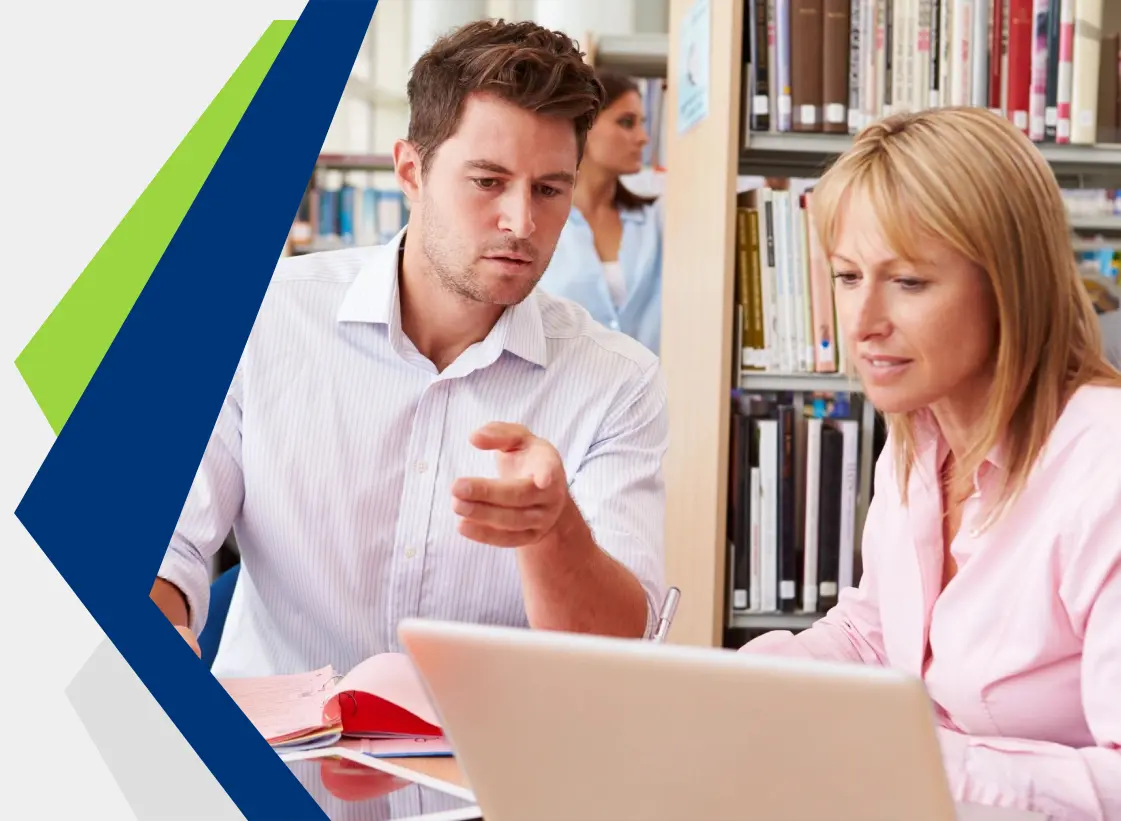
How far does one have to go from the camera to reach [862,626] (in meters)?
1.22

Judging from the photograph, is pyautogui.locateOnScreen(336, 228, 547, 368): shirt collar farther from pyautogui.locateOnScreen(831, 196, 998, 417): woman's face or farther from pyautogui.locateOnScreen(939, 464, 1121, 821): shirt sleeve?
pyautogui.locateOnScreen(939, 464, 1121, 821): shirt sleeve

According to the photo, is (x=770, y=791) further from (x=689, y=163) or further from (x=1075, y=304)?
(x=689, y=163)

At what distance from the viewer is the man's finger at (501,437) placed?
94 cm

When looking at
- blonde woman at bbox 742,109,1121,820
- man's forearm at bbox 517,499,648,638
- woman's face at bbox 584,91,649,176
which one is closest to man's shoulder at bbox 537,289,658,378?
man's forearm at bbox 517,499,648,638

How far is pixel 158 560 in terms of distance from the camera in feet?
3.64

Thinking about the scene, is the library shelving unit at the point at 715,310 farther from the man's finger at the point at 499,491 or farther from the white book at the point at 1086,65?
the man's finger at the point at 499,491

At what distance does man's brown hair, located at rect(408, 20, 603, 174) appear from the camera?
1.41 meters

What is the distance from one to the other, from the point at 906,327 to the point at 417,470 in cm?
62

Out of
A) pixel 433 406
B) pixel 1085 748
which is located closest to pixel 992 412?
pixel 1085 748

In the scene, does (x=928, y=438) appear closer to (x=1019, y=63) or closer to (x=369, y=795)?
(x=369, y=795)

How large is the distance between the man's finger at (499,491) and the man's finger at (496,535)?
0.03 meters

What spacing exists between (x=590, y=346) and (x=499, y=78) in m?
0.36

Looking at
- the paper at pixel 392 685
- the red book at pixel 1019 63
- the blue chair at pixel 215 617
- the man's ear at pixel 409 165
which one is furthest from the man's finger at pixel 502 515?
the red book at pixel 1019 63

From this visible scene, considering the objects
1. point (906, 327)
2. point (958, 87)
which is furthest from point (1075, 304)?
point (958, 87)
